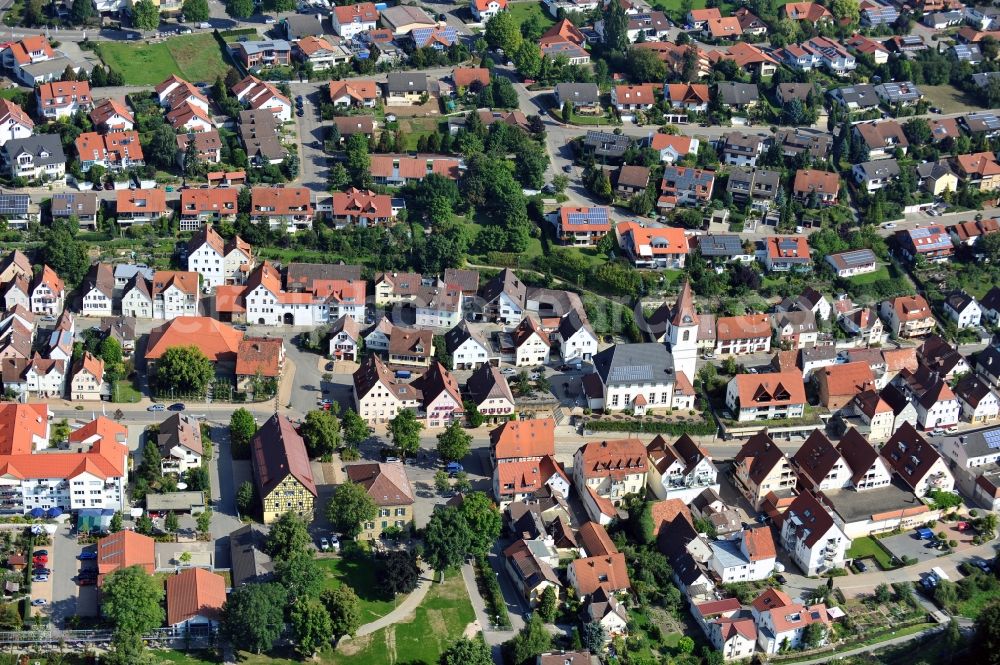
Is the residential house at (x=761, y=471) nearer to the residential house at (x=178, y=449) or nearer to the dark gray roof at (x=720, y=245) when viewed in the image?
the dark gray roof at (x=720, y=245)

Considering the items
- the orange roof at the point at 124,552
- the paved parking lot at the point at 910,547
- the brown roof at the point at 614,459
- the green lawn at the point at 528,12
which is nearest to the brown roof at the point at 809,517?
the paved parking lot at the point at 910,547

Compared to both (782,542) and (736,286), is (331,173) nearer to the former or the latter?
(736,286)

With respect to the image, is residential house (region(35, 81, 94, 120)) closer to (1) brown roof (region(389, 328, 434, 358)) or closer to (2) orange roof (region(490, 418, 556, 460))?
(1) brown roof (region(389, 328, 434, 358))

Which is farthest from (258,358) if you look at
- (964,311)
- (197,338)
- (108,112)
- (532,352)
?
(964,311)

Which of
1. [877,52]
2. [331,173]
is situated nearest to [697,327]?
[331,173]

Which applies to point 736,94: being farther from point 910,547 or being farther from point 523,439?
point 910,547

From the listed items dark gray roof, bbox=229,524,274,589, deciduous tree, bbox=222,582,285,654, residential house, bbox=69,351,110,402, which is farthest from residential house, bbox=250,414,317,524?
residential house, bbox=69,351,110,402
